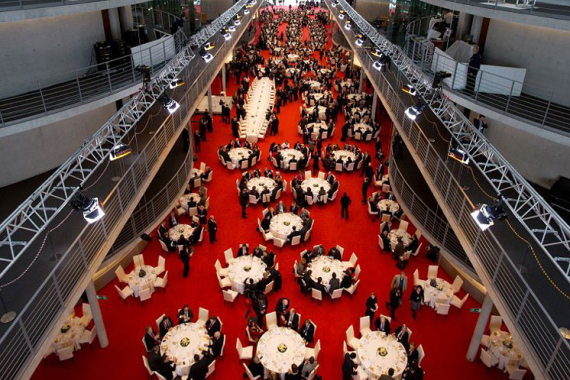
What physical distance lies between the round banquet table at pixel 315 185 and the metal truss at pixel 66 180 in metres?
5.48

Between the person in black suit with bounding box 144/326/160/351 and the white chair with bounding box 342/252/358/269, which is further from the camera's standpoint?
the white chair with bounding box 342/252/358/269

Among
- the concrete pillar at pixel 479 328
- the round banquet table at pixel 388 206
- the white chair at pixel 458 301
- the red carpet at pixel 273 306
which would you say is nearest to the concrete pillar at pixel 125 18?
the red carpet at pixel 273 306

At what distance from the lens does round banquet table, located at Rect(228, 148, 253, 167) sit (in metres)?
16.5

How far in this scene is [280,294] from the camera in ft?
36.3

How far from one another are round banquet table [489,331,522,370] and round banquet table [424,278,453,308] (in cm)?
141

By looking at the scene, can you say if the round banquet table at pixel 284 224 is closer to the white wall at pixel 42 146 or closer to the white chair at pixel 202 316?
the white chair at pixel 202 316

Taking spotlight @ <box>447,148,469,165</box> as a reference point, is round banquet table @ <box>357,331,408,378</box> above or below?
below

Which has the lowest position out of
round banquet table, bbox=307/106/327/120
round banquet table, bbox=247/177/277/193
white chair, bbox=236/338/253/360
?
white chair, bbox=236/338/253/360

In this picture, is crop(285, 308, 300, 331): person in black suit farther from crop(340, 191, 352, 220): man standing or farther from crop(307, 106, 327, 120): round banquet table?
crop(307, 106, 327, 120): round banquet table

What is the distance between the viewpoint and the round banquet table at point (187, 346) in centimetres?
861

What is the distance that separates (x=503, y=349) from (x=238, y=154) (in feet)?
36.4

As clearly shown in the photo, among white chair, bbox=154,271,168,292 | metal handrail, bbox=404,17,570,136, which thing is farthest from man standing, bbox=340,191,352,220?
white chair, bbox=154,271,168,292

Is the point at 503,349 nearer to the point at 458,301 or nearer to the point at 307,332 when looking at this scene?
the point at 458,301

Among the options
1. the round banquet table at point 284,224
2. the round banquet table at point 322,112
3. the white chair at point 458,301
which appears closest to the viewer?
the white chair at point 458,301
